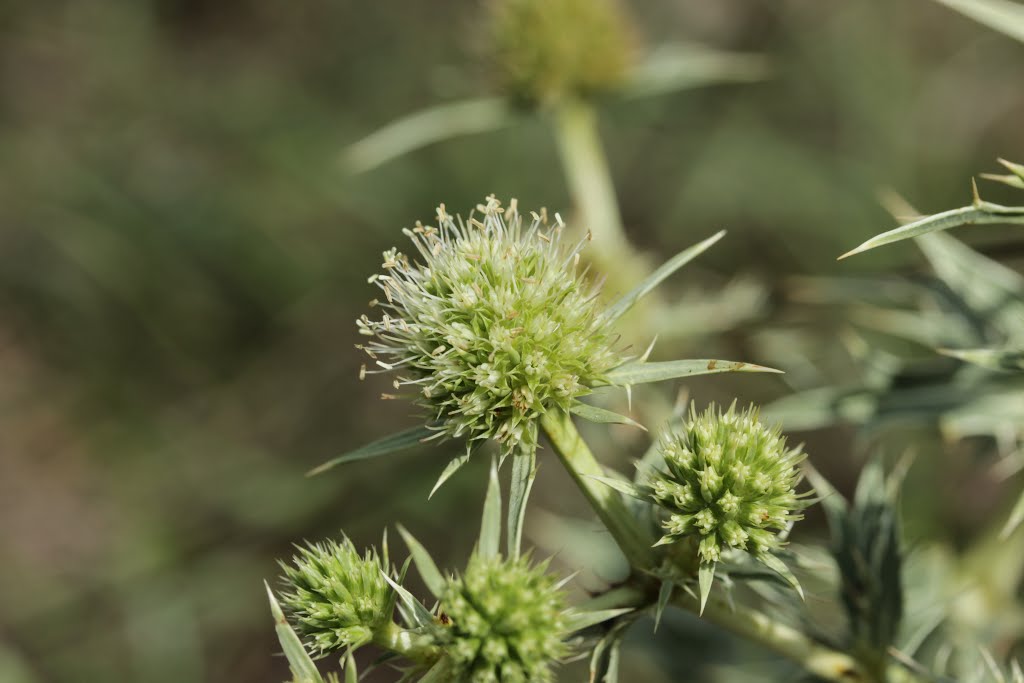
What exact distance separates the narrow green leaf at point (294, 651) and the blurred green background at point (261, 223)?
2.83 m

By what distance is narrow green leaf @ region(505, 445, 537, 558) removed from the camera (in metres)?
1.56

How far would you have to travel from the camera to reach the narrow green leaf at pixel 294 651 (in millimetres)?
1561

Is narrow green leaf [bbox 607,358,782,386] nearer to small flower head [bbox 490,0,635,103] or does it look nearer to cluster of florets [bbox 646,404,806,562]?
cluster of florets [bbox 646,404,806,562]

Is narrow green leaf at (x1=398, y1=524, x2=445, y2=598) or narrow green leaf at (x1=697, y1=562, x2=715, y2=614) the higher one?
narrow green leaf at (x1=398, y1=524, x2=445, y2=598)

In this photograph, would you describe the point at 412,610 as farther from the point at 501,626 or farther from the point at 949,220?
the point at 949,220

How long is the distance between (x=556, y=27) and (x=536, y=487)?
2508mm

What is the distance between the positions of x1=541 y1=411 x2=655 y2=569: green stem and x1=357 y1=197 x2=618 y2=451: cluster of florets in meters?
0.05

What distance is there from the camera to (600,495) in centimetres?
174

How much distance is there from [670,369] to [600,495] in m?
0.28

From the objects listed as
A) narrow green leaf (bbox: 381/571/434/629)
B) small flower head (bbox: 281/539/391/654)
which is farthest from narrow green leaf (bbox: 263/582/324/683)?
narrow green leaf (bbox: 381/571/434/629)

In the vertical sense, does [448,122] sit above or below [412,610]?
above

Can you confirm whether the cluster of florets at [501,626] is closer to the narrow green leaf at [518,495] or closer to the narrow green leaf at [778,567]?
the narrow green leaf at [518,495]

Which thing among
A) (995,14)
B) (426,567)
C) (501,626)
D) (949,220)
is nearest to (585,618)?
(501,626)

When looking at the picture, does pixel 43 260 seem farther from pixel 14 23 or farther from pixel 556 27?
pixel 556 27
